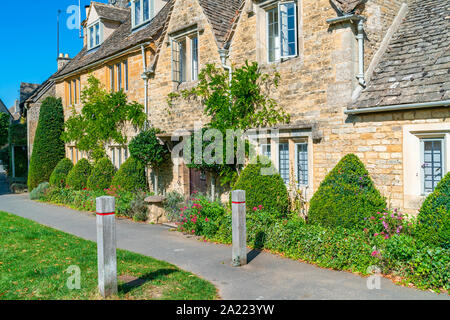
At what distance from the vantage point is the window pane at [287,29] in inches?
460

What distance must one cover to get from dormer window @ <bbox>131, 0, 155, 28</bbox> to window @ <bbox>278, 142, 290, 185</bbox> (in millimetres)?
10288

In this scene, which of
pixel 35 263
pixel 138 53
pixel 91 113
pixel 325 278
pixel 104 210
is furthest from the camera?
pixel 91 113

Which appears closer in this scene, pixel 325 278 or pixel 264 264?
pixel 325 278

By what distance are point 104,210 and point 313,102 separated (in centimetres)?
676

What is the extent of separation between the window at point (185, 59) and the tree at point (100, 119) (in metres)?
2.50

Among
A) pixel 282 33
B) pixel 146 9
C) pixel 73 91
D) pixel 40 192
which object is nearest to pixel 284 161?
pixel 282 33

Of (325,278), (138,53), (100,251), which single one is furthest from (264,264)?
(138,53)

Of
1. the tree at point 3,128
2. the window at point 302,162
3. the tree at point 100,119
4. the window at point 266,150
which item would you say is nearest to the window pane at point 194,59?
the tree at point 100,119

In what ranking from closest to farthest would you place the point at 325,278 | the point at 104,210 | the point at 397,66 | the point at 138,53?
the point at 104,210 < the point at 325,278 < the point at 397,66 < the point at 138,53

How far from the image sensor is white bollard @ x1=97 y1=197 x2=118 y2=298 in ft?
19.4

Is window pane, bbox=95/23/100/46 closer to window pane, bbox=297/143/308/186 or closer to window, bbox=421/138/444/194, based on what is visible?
window pane, bbox=297/143/308/186

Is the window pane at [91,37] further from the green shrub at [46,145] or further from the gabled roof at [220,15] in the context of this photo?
the gabled roof at [220,15]

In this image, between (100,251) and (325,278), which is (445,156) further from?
(100,251)
